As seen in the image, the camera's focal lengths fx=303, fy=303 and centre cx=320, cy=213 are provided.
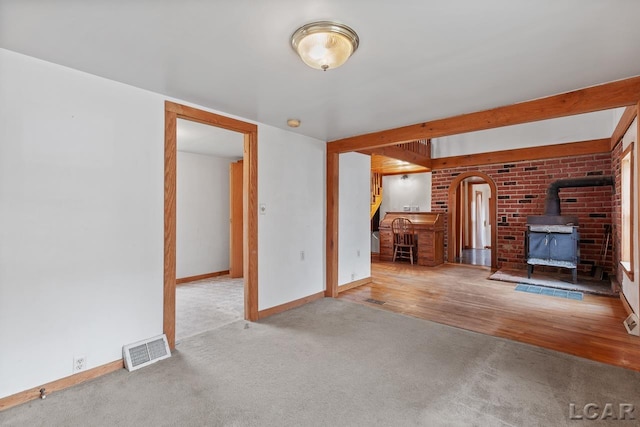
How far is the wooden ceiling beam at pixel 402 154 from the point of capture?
495 cm

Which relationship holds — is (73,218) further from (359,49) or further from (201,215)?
(201,215)

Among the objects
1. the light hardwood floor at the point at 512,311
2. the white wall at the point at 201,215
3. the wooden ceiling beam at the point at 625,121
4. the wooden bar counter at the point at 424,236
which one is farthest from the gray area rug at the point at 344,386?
the wooden bar counter at the point at 424,236

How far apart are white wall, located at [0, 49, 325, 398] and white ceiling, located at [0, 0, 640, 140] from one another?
0.21 metres

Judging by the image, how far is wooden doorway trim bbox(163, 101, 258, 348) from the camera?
2.59m

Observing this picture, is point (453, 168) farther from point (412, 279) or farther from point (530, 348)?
point (530, 348)

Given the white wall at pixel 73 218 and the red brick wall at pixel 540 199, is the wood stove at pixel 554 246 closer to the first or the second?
the red brick wall at pixel 540 199

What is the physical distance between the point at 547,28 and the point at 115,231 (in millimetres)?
3078

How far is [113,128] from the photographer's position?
7.55 ft

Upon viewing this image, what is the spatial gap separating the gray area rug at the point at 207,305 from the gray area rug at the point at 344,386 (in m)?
0.34

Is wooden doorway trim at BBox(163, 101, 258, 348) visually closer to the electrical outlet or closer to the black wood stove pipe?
the electrical outlet

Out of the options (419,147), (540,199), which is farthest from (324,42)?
(540,199)

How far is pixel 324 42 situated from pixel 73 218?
205 cm

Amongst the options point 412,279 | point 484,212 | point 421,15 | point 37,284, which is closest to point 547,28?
point 421,15

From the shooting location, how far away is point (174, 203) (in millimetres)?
2639
